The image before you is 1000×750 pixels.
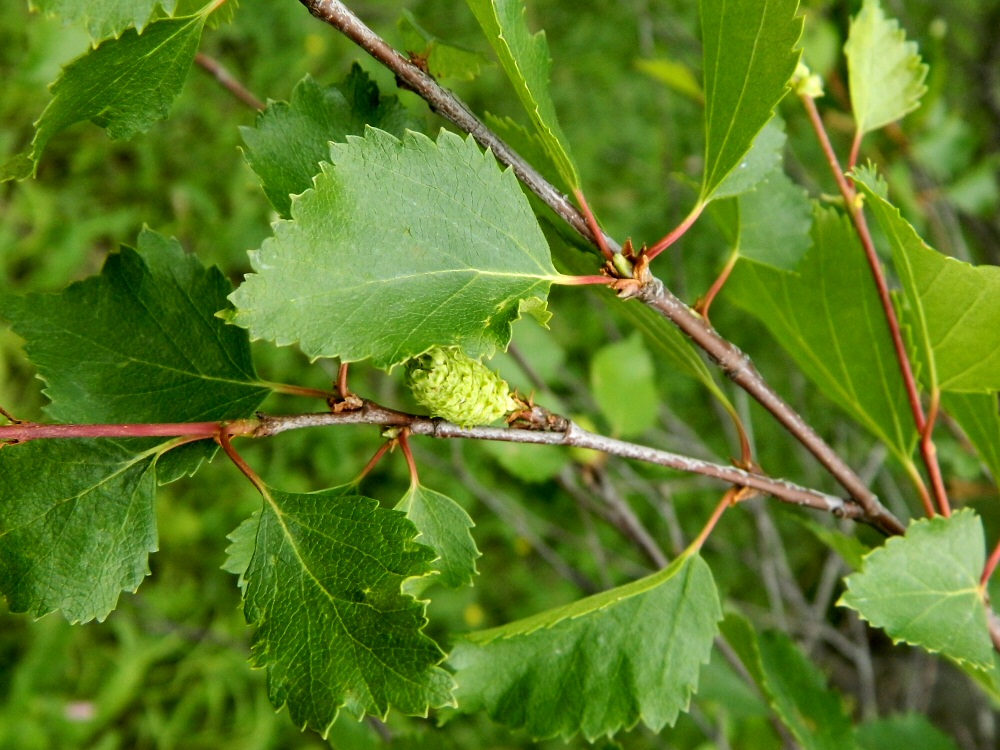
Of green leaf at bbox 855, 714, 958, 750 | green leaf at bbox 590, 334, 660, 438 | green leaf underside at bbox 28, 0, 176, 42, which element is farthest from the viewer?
green leaf at bbox 590, 334, 660, 438

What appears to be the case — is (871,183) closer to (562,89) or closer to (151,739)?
(151,739)

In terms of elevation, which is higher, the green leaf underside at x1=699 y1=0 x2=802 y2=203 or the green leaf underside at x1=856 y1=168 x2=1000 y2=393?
the green leaf underside at x1=699 y1=0 x2=802 y2=203

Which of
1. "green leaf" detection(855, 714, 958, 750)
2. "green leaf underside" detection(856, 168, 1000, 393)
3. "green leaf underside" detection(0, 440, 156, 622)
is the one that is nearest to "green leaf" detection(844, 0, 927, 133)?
"green leaf underside" detection(856, 168, 1000, 393)

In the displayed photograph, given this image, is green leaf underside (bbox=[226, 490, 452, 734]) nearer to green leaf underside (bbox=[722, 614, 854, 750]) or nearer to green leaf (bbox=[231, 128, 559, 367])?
green leaf (bbox=[231, 128, 559, 367])

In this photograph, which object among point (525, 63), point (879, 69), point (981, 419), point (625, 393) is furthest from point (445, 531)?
point (625, 393)

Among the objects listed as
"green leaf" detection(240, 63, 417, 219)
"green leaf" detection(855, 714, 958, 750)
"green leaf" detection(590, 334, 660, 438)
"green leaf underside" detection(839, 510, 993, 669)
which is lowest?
"green leaf" detection(855, 714, 958, 750)

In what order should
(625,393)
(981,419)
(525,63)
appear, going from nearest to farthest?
(525,63), (981,419), (625,393)

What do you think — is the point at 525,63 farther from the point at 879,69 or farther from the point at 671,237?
the point at 879,69
